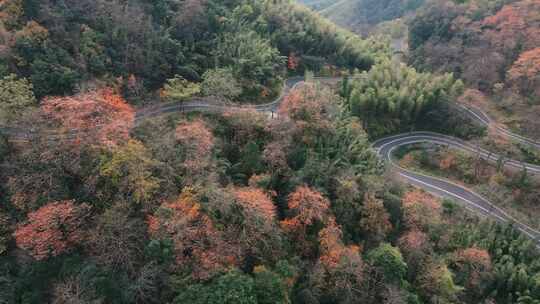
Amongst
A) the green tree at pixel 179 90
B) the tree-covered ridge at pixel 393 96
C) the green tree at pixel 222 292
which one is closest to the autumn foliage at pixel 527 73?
the tree-covered ridge at pixel 393 96

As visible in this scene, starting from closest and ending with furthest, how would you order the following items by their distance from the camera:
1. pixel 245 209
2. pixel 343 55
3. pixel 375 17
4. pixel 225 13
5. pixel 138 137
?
pixel 245 209 < pixel 138 137 < pixel 225 13 < pixel 343 55 < pixel 375 17

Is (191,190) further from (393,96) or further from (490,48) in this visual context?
(490,48)

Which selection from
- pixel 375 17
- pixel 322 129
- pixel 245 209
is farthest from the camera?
pixel 375 17

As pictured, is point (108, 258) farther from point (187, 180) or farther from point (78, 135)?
point (78, 135)

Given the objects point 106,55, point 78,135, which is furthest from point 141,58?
point 78,135

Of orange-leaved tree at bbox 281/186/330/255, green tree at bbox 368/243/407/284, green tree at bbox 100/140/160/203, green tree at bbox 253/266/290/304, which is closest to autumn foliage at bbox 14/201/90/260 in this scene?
green tree at bbox 100/140/160/203
